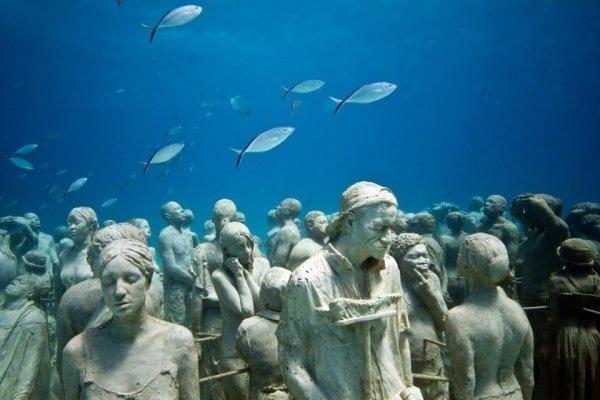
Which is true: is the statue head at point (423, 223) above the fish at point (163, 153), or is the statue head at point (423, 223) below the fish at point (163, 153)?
above

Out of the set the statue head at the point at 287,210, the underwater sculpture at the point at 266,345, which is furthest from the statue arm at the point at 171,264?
the underwater sculpture at the point at 266,345

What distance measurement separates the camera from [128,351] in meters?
2.73

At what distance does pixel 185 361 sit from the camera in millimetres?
2805

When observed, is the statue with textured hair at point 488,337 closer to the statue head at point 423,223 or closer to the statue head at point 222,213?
the statue head at point 423,223

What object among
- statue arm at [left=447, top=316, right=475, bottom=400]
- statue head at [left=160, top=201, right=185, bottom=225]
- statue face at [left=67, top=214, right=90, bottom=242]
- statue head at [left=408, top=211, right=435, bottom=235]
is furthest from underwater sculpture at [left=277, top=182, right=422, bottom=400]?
statue head at [left=160, top=201, right=185, bottom=225]

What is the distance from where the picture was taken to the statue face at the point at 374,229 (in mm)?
2719

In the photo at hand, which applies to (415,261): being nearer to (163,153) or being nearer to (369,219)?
(369,219)

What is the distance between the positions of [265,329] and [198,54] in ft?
257

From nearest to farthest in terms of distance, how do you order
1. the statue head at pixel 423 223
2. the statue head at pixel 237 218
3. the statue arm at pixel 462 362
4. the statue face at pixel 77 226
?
1. the statue arm at pixel 462 362
2. the statue face at pixel 77 226
3. the statue head at pixel 237 218
4. the statue head at pixel 423 223

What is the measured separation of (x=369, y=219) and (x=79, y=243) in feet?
12.8

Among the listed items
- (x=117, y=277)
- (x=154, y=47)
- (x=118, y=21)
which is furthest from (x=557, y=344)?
(x=154, y=47)

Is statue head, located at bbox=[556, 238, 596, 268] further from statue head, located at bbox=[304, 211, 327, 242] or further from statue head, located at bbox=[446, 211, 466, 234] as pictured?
statue head, located at bbox=[446, 211, 466, 234]

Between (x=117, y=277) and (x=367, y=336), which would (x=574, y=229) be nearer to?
(x=367, y=336)

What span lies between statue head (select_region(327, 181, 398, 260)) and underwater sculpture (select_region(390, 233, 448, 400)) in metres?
1.50
